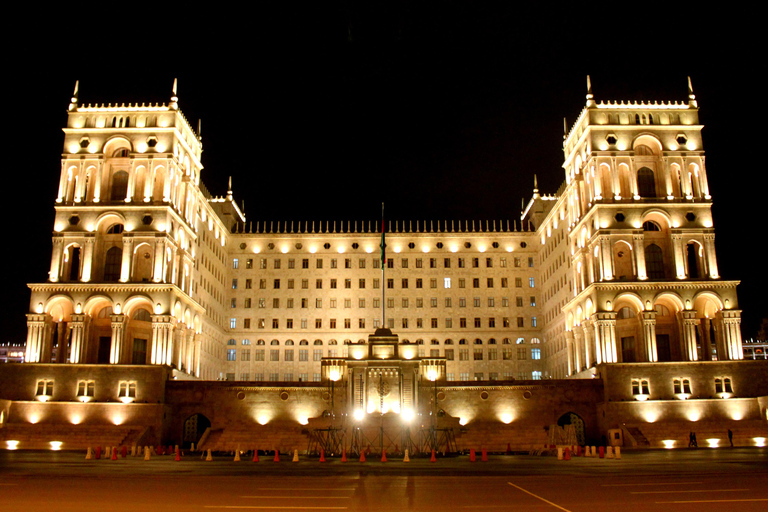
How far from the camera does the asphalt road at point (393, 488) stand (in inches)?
810

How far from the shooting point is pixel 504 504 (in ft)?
68.7

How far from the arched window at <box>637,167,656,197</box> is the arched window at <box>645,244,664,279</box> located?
5.51 meters

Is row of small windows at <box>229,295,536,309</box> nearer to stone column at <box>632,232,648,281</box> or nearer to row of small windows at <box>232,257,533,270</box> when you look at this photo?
row of small windows at <box>232,257,533,270</box>

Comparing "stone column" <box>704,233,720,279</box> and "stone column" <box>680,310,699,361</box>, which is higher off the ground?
"stone column" <box>704,233,720,279</box>

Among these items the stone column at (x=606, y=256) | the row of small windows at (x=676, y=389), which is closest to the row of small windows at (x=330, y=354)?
Answer: the stone column at (x=606, y=256)

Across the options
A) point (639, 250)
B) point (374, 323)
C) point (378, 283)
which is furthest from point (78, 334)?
point (639, 250)

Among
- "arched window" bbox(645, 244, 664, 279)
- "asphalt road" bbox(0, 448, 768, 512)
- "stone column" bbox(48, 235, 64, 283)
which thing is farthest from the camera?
"arched window" bbox(645, 244, 664, 279)

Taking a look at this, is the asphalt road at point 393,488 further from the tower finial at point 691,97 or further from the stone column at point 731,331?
the tower finial at point 691,97

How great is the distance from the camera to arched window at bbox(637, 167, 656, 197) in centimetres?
7450

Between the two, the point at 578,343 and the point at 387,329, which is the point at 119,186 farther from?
the point at 578,343

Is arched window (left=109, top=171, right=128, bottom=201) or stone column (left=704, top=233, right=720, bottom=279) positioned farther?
arched window (left=109, top=171, right=128, bottom=201)

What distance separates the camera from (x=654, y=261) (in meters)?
73.1

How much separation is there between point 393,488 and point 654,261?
180 feet

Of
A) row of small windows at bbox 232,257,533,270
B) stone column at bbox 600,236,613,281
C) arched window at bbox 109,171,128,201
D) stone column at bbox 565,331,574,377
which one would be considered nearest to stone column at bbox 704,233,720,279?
stone column at bbox 600,236,613,281
